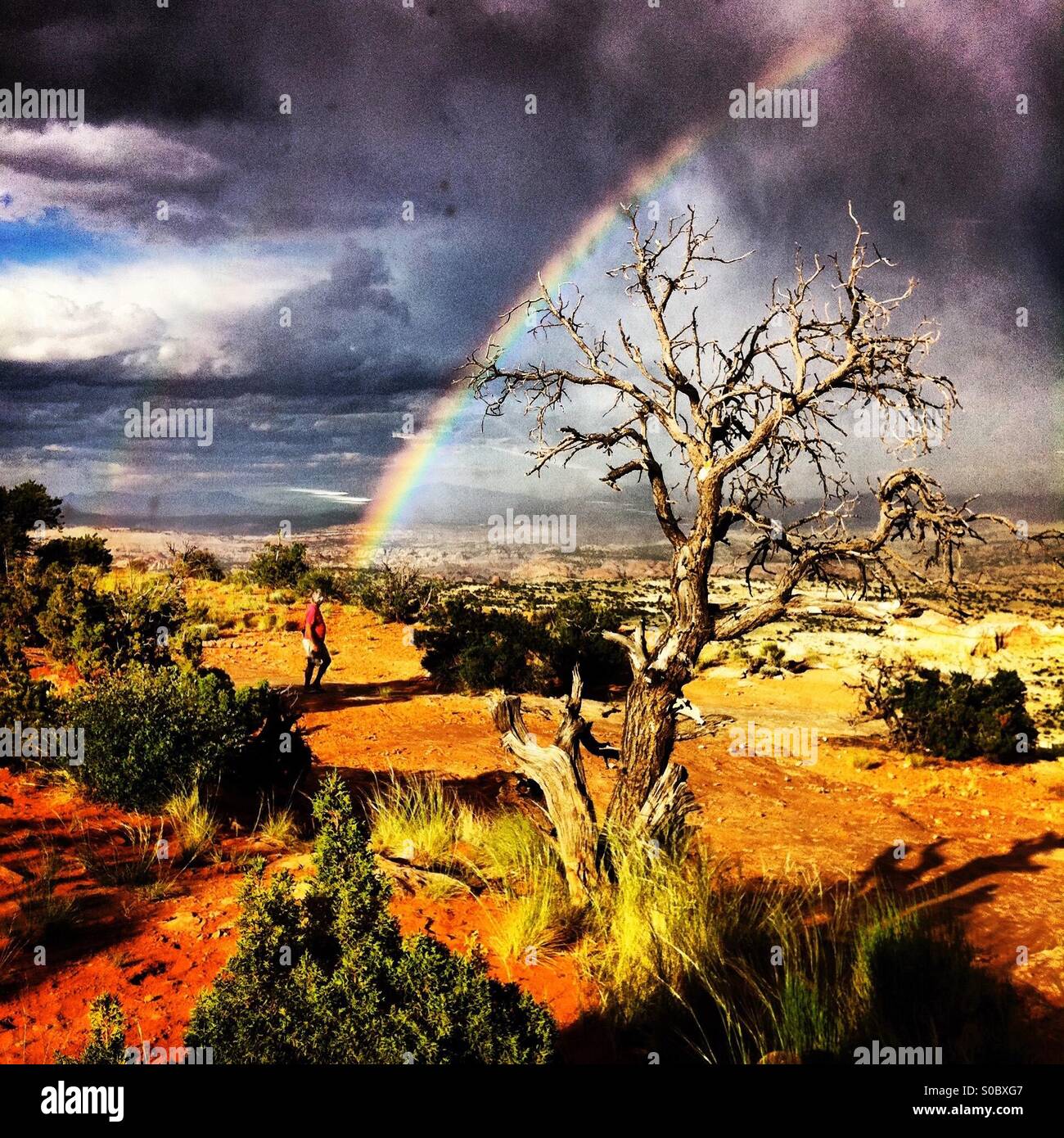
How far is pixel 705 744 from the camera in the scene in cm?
Answer: 1402

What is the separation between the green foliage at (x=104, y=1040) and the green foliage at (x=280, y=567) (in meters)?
28.3

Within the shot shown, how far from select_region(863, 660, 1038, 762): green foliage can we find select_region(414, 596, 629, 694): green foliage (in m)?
5.51

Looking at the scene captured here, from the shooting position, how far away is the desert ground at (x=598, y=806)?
15.4ft

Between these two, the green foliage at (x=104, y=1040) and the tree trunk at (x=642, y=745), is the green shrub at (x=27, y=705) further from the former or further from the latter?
the green foliage at (x=104, y=1040)

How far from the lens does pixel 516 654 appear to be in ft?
57.1

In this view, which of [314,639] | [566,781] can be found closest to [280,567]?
[314,639]

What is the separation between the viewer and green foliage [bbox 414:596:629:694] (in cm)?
1684

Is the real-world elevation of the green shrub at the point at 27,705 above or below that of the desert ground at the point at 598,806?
above

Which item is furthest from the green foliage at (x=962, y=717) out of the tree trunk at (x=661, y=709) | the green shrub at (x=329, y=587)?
the green shrub at (x=329, y=587)

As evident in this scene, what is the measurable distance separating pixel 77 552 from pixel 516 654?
17.6 m
